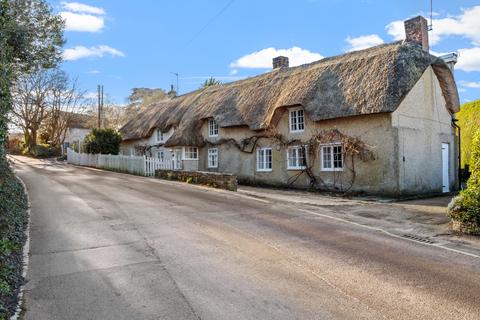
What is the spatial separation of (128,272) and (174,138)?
2147 cm

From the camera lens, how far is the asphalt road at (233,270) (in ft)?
15.8

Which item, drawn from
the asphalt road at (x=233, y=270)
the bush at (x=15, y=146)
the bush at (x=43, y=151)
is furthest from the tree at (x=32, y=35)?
the bush at (x=15, y=146)

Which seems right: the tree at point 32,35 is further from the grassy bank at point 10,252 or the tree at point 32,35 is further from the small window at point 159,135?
the small window at point 159,135

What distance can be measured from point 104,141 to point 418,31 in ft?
86.3

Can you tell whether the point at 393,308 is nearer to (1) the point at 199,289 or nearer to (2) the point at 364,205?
(1) the point at 199,289

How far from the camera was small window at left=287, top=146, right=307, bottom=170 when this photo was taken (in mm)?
19938

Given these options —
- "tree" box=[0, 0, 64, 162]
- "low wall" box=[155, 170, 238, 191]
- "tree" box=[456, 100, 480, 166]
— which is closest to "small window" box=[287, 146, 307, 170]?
"low wall" box=[155, 170, 238, 191]

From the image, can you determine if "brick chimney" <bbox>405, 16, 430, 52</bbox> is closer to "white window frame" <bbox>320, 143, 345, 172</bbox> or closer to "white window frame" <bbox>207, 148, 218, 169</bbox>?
"white window frame" <bbox>320, 143, 345, 172</bbox>

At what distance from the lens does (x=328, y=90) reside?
62.6 ft

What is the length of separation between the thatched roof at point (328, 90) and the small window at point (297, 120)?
83cm

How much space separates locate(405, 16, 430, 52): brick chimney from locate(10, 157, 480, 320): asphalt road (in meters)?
13.4

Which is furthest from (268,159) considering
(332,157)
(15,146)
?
(15,146)

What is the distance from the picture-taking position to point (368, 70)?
1809 cm

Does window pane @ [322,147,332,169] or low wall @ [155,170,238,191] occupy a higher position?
window pane @ [322,147,332,169]
